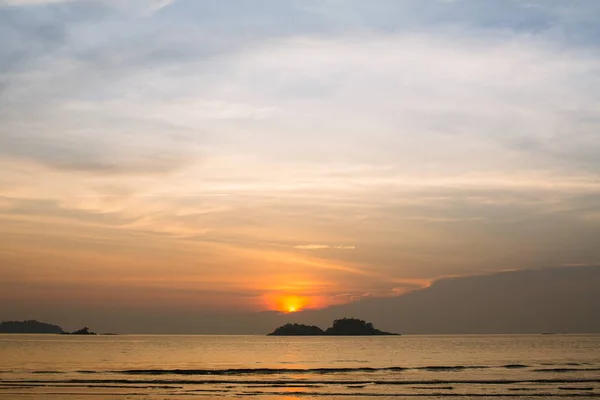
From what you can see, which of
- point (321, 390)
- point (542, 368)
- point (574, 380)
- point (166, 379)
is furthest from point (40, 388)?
point (542, 368)

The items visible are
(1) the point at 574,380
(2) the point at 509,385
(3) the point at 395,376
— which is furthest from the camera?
(3) the point at 395,376

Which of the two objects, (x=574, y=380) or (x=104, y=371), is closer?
(x=574, y=380)

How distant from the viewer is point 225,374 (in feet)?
259

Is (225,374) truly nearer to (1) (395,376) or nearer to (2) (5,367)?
(1) (395,376)

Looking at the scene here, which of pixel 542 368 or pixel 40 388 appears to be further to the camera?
pixel 542 368

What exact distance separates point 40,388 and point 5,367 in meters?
31.7

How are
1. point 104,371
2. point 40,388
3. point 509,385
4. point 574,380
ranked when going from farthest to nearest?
point 104,371 → point 574,380 → point 509,385 → point 40,388

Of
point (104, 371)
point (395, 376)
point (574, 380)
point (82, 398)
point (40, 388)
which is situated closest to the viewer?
point (82, 398)

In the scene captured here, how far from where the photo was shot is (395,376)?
250 ft

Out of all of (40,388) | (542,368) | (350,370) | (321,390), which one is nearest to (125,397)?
(40,388)

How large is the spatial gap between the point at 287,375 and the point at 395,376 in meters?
12.7

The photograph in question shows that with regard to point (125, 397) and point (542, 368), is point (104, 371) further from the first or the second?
point (542, 368)

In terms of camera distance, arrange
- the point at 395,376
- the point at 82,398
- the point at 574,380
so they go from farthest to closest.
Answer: the point at 395,376 → the point at 574,380 → the point at 82,398

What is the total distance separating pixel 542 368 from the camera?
87.9 m
